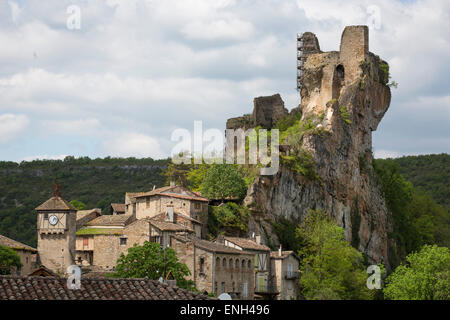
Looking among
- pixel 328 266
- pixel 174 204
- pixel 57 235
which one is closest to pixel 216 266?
pixel 174 204

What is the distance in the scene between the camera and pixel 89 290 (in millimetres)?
35062

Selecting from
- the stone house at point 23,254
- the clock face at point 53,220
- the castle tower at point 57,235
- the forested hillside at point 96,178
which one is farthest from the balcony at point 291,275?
the forested hillside at point 96,178

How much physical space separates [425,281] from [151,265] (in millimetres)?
→ 25241

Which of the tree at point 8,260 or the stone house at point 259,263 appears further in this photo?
the stone house at point 259,263

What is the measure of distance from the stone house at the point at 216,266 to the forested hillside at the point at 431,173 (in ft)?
280

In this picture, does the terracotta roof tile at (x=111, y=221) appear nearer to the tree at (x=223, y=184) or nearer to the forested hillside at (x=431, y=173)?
the tree at (x=223, y=184)

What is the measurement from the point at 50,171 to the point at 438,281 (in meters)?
109

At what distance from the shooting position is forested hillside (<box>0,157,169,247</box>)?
14462 cm

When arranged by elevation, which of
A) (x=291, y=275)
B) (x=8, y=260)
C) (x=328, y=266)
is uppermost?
(x=328, y=266)

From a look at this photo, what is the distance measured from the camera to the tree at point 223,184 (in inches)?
3669

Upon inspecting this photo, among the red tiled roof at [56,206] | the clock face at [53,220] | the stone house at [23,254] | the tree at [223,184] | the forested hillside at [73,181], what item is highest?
the forested hillside at [73,181]

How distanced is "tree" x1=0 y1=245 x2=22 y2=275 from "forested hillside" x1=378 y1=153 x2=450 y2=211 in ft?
322

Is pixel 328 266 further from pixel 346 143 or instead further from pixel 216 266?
Answer: pixel 346 143

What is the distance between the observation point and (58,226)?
Answer: 8069cm
